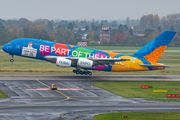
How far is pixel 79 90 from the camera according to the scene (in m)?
48.4

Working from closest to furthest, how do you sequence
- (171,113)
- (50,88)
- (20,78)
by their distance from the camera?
(171,113)
(50,88)
(20,78)

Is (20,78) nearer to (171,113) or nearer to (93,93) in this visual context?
(93,93)

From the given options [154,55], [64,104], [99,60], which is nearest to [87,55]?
[99,60]

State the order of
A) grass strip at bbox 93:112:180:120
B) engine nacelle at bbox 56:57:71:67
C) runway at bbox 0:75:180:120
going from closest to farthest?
grass strip at bbox 93:112:180:120
runway at bbox 0:75:180:120
engine nacelle at bbox 56:57:71:67

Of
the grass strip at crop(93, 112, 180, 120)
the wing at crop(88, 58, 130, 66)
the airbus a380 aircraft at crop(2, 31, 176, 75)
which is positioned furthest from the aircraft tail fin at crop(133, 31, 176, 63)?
the grass strip at crop(93, 112, 180, 120)

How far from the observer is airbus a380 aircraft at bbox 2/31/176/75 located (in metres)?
61.3

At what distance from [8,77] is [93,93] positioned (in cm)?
2265

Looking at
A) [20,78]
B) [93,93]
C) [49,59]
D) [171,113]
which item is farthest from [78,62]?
[171,113]

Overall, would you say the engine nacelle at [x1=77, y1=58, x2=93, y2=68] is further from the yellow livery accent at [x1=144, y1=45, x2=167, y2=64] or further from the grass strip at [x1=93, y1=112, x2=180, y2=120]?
the grass strip at [x1=93, y1=112, x2=180, y2=120]

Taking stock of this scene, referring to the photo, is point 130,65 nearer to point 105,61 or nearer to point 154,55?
point 154,55

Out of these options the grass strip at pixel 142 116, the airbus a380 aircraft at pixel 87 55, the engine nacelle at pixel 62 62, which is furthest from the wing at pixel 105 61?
the grass strip at pixel 142 116

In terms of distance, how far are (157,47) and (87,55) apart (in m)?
14.5

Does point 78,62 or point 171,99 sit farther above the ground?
point 78,62

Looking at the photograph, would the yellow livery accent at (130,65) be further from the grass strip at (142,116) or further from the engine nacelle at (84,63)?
the grass strip at (142,116)
